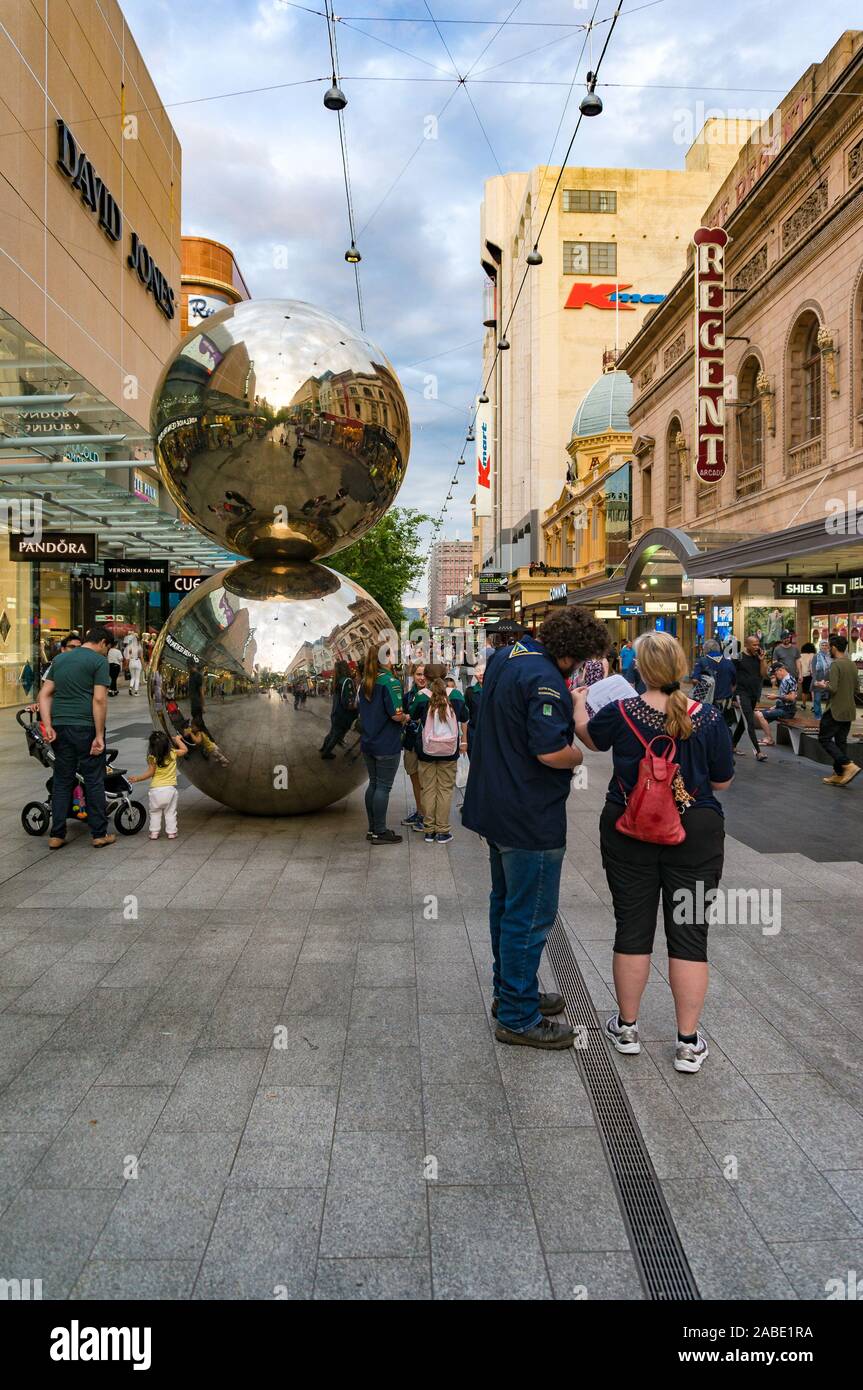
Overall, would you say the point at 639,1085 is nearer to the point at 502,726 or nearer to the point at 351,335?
the point at 502,726

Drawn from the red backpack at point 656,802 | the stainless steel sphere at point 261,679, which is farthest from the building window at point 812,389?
the red backpack at point 656,802

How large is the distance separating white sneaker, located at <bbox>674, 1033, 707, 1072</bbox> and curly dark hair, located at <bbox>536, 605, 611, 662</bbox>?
163 cm

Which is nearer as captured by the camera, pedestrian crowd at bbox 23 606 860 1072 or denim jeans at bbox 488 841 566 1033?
pedestrian crowd at bbox 23 606 860 1072

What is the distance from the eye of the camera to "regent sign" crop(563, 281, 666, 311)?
61.4 meters

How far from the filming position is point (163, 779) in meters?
7.56

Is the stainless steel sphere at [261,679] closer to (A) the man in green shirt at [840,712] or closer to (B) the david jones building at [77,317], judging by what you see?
(A) the man in green shirt at [840,712]

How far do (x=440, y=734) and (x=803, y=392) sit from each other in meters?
18.5

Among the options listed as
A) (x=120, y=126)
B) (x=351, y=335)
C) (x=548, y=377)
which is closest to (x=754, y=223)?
(x=120, y=126)

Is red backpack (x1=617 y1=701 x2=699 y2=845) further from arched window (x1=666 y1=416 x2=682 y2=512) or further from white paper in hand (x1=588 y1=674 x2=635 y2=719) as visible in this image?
arched window (x1=666 y1=416 x2=682 y2=512)

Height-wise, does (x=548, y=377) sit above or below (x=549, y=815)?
above

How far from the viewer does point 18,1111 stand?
324 centimetres

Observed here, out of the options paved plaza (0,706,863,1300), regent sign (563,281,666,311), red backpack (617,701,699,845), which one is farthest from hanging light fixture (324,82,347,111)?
regent sign (563,281,666,311)

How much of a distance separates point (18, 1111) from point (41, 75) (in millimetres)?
18410

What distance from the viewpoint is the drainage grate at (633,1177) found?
2420 millimetres
